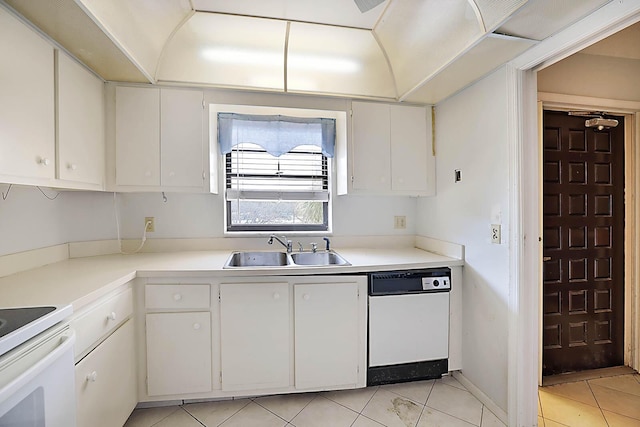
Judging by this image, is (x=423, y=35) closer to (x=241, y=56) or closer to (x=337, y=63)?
(x=337, y=63)

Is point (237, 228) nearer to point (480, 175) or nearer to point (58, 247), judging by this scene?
point (58, 247)

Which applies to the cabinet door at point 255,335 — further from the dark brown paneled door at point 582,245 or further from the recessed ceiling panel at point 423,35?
the dark brown paneled door at point 582,245

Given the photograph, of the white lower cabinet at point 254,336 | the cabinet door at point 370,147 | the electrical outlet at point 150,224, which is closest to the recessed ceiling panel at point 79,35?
the electrical outlet at point 150,224

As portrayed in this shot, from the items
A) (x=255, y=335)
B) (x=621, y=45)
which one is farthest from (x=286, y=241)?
(x=621, y=45)

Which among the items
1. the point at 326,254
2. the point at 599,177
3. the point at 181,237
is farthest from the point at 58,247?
the point at 599,177

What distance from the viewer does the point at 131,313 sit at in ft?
5.41

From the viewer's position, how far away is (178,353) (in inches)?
67.8

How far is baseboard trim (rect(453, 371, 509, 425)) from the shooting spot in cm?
166

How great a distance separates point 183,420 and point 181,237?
1250 mm

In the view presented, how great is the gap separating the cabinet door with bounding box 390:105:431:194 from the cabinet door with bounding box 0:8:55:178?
2.12 m

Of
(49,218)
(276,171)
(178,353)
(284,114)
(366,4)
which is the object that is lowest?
(178,353)

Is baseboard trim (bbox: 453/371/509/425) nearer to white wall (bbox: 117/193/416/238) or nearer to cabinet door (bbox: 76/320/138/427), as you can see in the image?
white wall (bbox: 117/193/416/238)

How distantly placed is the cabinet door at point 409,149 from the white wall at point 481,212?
0.16m

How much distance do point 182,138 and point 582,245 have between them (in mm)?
3086
